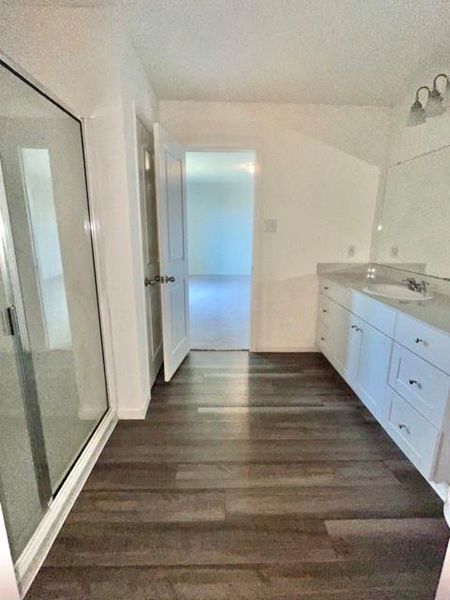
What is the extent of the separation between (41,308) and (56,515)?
3.14 feet

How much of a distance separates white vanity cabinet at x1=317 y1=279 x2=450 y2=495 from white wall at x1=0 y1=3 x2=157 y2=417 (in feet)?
5.13

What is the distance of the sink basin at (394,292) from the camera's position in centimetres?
209

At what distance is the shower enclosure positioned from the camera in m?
1.21

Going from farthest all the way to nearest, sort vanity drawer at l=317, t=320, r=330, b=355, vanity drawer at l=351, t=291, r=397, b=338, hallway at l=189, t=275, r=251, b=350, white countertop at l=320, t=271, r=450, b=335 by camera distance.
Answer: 1. hallway at l=189, t=275, r=251, b=350
2. vanity drawer at l=317, t=320, r=330, b=355
3. vanity drawer at l=351, t=291, r=397, b=338
4. white countertop at l=320, t=271, r=450, b=335

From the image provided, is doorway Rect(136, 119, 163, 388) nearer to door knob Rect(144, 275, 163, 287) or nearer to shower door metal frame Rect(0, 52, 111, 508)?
door knob Rect(144, 275, 163, 287)

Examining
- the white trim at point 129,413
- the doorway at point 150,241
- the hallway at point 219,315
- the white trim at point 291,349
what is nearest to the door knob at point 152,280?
the doorway at point 150,241

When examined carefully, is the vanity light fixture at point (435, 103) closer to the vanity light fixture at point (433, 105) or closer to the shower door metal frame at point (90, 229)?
the vanity light fixture at point (433, 105)

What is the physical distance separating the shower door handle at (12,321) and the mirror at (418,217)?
8.39 feet

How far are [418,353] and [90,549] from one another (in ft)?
5.82

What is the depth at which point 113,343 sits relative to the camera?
1.98 meters

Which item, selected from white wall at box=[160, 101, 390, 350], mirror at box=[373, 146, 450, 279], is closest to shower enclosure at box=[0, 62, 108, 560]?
white wall at box=[160, 101, 390, 350]

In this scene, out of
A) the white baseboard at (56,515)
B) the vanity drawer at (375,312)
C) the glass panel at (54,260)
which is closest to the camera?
the white baseboard at (56,515)

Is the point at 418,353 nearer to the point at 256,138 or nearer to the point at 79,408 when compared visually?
the point at 79,408

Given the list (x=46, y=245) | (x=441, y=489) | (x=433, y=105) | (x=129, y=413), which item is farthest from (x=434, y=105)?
(x=129, y=413)
